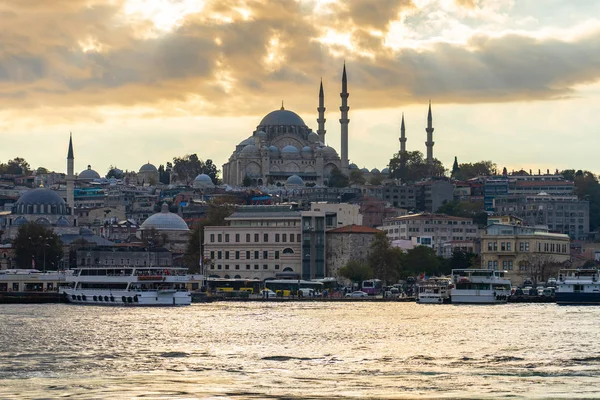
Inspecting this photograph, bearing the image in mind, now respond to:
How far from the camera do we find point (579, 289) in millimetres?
92688

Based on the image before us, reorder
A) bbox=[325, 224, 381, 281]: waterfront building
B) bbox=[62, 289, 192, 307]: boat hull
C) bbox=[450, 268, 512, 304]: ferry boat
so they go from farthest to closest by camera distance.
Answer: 1. bbox=[325, 224, 381, 281]: waterfront building
2. bbox=[450, 268, 512, 304]: ferry boat
3. bbox=[62, 289, 192, 307]: boat hull

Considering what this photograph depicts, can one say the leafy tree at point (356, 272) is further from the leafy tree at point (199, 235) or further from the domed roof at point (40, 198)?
the domed roof at point (40, 198)

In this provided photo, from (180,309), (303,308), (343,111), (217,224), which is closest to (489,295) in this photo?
(303,308)

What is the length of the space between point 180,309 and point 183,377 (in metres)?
40.8

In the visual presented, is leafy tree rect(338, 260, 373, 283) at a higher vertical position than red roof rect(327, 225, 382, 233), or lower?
lower

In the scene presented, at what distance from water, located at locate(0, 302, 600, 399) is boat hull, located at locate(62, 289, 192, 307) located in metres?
10.3

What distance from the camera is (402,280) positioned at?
393 ft

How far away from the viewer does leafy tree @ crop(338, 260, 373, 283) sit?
114 meters

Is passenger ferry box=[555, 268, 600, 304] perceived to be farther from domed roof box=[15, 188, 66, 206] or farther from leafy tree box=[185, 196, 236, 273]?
domed roof box=[15, 188, 66, 206]

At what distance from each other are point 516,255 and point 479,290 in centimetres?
2445

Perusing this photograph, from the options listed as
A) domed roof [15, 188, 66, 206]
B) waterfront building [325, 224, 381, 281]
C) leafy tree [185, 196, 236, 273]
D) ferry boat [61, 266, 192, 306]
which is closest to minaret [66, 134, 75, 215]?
domed roof [15, 188, 66, 206]

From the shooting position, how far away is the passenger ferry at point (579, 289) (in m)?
92.2

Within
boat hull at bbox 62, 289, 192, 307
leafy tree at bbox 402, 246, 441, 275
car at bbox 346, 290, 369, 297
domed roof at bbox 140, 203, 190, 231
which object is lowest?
boat hull at bbox 62, 289, 192, 307

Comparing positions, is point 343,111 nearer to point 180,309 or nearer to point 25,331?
point 180,309
